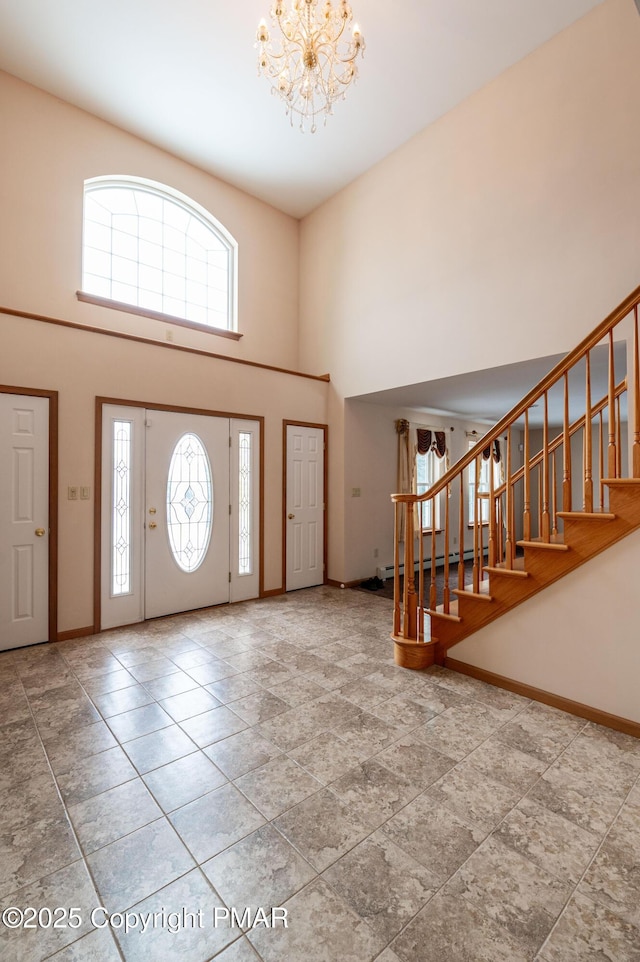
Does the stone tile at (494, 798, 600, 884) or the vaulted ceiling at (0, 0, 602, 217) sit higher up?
the vaulted ceiling at (0, 0, 602, 217)

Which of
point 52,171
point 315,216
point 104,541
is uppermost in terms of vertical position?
point 315,216

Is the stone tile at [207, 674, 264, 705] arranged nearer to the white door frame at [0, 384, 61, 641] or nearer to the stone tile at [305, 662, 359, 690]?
the stone tile at [305, 662, 359, 690]

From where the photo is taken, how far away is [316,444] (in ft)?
19.1

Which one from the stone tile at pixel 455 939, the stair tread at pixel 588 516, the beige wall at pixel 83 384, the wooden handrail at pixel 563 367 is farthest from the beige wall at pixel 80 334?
the stone tile at pixel 455 939

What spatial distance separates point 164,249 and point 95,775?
540 cm

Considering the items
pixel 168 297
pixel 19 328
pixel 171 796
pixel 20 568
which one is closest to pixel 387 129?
pixel 168 297

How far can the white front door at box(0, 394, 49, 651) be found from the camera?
3.59 metres

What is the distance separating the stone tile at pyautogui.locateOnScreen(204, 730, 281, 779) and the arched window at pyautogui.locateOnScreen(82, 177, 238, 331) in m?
4.42

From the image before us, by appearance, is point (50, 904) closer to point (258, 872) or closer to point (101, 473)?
point (258, 872)

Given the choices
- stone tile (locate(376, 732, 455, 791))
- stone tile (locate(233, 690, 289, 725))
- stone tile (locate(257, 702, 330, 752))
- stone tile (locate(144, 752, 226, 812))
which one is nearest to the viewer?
stone tile (locate(144, 752, 226, 812))

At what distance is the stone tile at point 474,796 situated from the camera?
1824 mm

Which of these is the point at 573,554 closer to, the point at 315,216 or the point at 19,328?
the point at 19,328

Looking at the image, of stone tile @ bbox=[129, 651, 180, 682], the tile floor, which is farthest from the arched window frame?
the tile floor

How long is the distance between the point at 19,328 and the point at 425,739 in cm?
433
